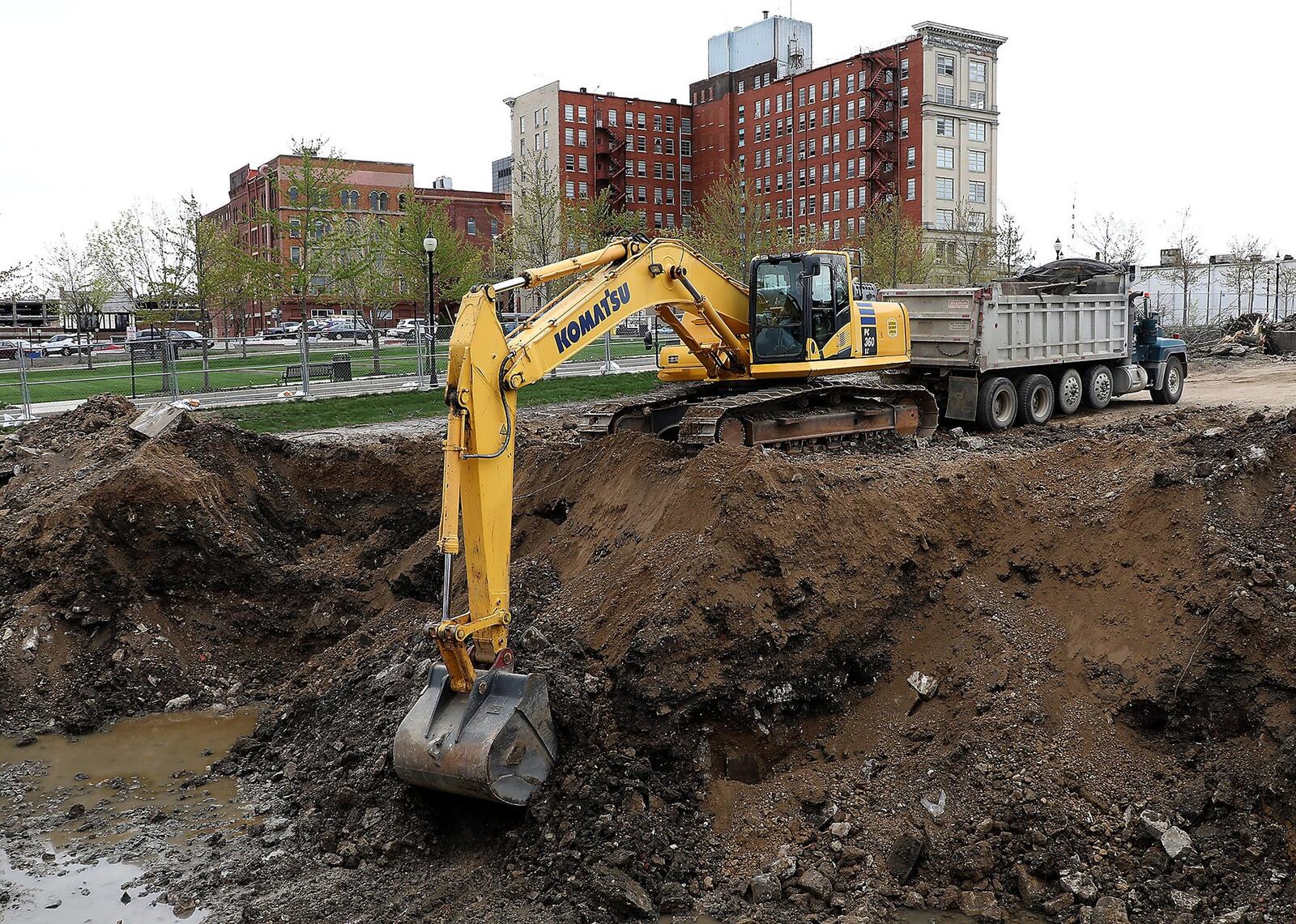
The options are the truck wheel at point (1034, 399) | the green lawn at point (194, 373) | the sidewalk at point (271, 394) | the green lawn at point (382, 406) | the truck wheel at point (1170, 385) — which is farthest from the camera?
the green lawn at point (194, 373)

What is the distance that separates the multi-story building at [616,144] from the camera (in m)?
91.6

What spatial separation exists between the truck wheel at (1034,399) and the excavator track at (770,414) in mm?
5208

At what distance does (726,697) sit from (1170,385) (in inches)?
726

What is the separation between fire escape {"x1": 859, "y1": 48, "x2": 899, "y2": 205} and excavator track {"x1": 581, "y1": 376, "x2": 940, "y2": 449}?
67.0 meters

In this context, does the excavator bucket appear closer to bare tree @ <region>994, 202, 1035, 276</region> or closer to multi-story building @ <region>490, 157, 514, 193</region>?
bare tree @ <region>994, 202, 1035, 276</region>

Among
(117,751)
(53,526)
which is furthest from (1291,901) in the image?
(53,526)

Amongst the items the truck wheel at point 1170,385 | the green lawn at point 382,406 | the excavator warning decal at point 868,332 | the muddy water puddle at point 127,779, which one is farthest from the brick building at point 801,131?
the muddy water puddle at point 127,779

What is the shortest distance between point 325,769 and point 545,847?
2309 millimetres

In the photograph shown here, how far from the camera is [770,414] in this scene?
43.9ft

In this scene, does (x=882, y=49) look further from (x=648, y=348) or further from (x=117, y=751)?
(x=117, y=751)

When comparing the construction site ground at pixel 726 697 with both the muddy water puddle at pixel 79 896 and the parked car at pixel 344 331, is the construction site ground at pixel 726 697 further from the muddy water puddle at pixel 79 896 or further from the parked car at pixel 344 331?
the parked car at pixel 344 331

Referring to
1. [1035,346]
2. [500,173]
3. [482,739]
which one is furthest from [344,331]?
[500,173]

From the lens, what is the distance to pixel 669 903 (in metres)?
6.99

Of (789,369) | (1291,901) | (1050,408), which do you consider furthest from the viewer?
(1050,408)
